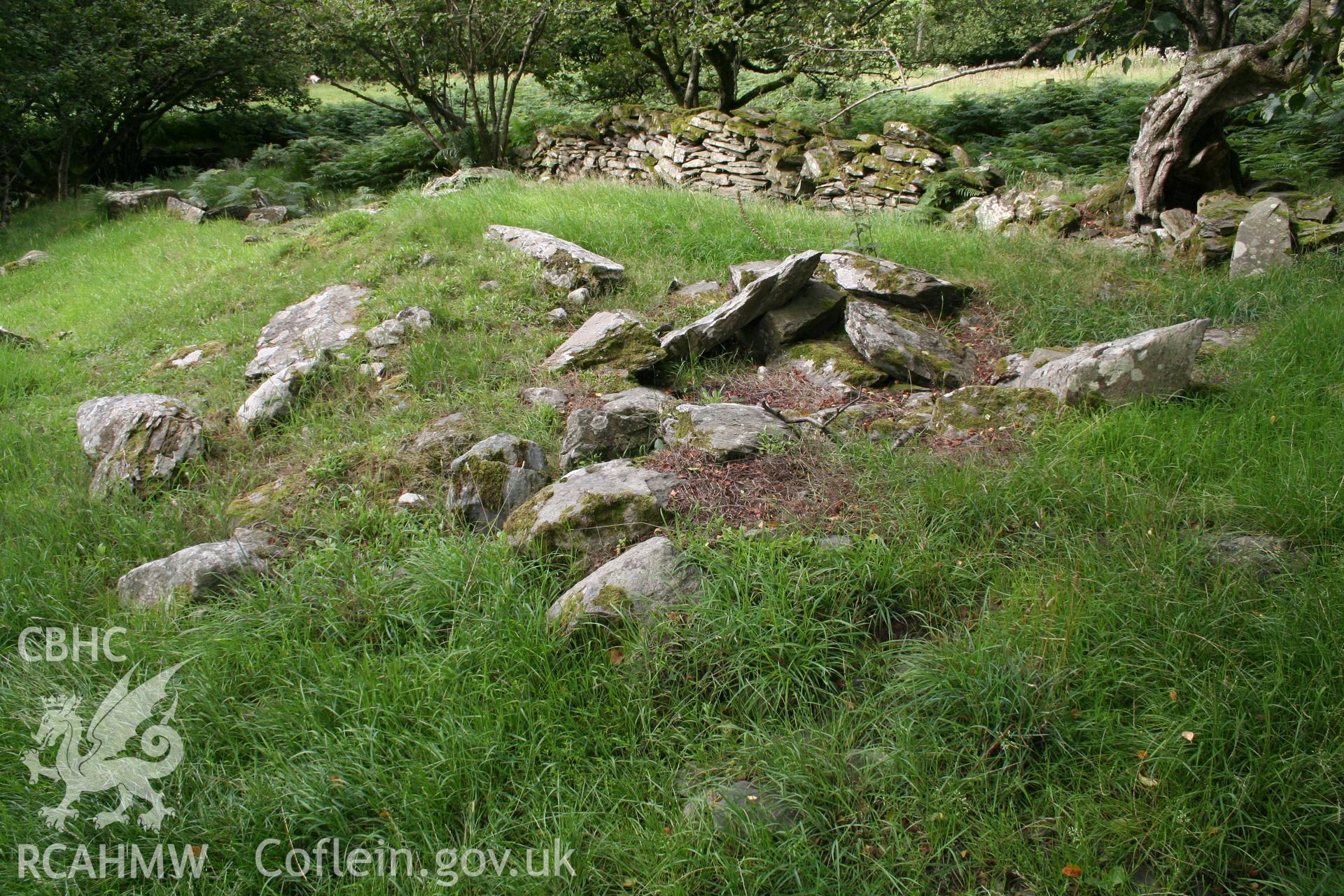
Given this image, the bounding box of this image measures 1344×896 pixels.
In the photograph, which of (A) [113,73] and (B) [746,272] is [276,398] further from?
(A) [113,73]

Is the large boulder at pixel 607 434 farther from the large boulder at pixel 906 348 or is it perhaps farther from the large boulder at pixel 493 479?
the large boulder at pixel 906 348

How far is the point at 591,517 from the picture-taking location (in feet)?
12.1

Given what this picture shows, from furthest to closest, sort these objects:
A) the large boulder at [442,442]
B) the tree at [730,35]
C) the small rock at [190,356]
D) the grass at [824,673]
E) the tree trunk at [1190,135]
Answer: the tree at [730,35], the tree trunk at [1190,135], the small rock at [190,356], the large boulder at [442,442], the grass at [824,673]

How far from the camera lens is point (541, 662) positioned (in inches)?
119

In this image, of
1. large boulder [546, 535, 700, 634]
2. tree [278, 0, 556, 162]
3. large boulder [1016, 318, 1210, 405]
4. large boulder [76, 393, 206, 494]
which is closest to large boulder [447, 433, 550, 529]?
large boulder [546, 535, 700, 634]

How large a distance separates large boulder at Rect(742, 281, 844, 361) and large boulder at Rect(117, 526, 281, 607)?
3588mm

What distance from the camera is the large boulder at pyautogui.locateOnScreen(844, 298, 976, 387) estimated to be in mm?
5188

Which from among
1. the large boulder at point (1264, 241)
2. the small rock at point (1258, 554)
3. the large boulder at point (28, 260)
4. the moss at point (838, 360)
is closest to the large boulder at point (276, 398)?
the moss at point (838, 360)

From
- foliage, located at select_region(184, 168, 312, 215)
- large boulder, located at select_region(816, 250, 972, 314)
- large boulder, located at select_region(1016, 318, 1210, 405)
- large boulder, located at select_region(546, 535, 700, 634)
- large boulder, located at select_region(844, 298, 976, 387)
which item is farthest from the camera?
foliage, located at select_region(184, 168, 312, 215)

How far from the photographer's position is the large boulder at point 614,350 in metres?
5.55

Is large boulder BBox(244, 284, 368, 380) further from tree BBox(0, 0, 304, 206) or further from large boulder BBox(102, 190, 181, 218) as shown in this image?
tree BBox(0, 0, 304, 206)

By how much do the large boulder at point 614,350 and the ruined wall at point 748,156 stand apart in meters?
5.43

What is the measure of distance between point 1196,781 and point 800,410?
2.98 metres

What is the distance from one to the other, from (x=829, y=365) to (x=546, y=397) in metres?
1.98
